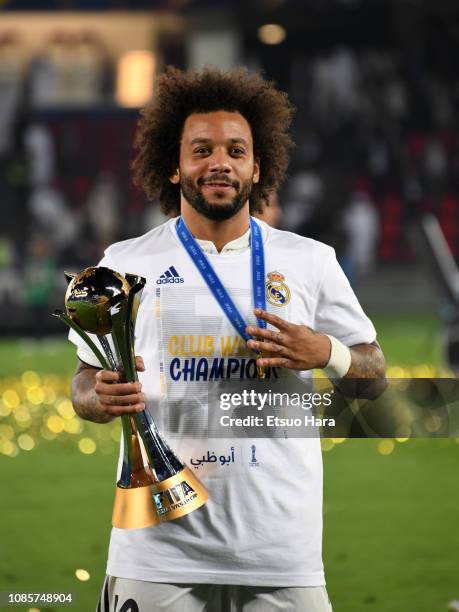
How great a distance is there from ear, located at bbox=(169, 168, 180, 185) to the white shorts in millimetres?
1043

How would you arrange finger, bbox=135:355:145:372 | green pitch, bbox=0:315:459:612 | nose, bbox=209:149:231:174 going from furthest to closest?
green pitch, bbox=0:315:459:612 → nose, bbox=209:149:231:174 → finger, bbox=135:355:145:372

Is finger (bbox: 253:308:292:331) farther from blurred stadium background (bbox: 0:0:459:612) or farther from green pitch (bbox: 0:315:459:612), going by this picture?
blurred stadium background (bbox: 0:0:459:612)

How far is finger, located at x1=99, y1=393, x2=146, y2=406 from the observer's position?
3.01 metres

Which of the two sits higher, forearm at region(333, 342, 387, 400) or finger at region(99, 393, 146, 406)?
forearm at region(333, 342, 387, 400)

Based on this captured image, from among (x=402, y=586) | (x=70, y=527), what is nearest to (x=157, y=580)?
(x=402, y=586)

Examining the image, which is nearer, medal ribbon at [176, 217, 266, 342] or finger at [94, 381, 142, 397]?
finger at [94, 381, 142, 397]

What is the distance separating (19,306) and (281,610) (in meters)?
19.2

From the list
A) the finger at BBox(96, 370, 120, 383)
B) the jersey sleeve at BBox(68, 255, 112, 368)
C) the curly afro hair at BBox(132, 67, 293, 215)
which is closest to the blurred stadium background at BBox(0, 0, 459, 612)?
the curly afro hair at BBox(132, 67, 293, 215)

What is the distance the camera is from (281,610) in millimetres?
3268

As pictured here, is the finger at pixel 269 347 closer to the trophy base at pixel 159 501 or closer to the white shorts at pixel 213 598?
the trophy base at pixel 159 501

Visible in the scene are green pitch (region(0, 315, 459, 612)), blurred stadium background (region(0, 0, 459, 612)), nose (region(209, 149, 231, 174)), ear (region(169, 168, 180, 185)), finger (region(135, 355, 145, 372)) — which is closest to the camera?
finger (region(135, 355, 145, 372))

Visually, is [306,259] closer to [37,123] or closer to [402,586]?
[402,586]

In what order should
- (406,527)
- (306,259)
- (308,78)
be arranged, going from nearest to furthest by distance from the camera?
1. (306,259)
2. (406,527)
3. (308,78)

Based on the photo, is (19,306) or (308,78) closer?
(19,306)
